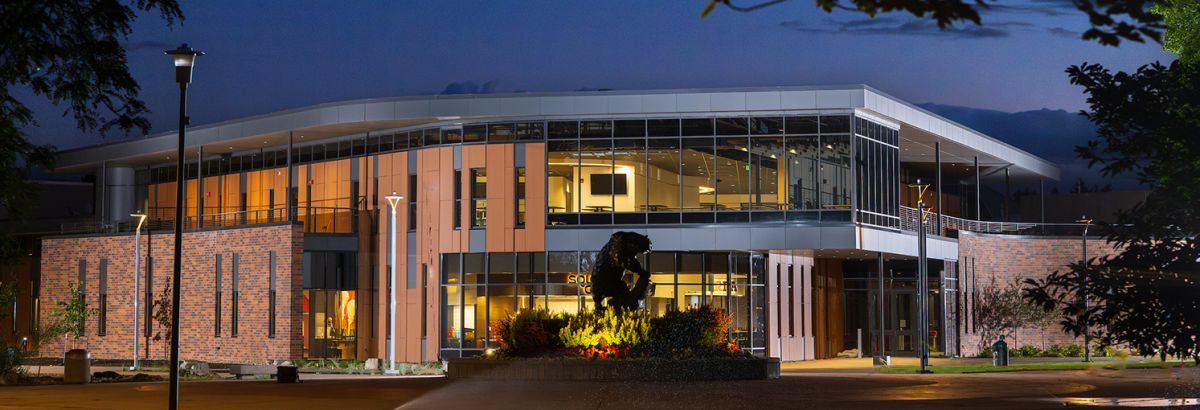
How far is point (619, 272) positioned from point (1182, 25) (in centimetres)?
1252

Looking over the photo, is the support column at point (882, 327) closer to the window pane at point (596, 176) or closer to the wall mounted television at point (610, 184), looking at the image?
the wall mounted television at point (610, 184)

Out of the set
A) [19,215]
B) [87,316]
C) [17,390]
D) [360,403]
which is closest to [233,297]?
[87,316]

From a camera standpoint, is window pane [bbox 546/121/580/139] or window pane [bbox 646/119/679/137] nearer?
window pane [bbox 646/119/679/137]

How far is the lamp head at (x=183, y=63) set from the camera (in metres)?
21.1

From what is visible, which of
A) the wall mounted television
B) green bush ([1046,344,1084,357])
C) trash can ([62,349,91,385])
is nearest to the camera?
trash can ([62,349,91,385])

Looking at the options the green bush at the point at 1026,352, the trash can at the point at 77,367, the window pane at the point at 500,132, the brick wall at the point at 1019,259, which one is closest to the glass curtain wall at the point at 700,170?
the window pane at the point at 500,132

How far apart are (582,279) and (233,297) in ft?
43.6

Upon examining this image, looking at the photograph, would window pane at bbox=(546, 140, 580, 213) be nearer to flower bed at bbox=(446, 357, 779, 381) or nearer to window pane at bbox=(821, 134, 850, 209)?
window pane at bbox=(821, 134, 850, 209)

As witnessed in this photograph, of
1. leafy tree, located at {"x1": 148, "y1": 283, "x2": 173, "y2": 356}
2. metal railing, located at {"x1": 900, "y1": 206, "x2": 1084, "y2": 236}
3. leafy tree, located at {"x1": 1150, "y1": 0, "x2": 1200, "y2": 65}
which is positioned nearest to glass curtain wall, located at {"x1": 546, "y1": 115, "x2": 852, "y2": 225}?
metal railing, located at {"x1": 900, "y1": 206, "x2": 1084, "y2": 236}

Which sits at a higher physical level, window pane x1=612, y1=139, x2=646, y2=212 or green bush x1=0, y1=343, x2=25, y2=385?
window pane x1=612, y1=139, x2=646, y2=212

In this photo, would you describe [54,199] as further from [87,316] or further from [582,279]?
[582,279]

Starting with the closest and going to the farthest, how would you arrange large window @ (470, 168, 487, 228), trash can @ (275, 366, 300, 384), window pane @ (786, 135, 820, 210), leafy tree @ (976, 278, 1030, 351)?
trash can @ (275, 366, 300, 384) < window pane @ (786, 135, 820, 210) < large window @ (470, 168, 487, 228) < leafy tree @ (976, 278, 1030, 351)

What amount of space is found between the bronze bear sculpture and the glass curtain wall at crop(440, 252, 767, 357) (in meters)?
19.2

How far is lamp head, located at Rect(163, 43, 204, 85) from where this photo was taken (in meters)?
21.1
